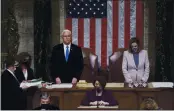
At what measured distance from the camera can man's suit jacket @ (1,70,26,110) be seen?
364 inches

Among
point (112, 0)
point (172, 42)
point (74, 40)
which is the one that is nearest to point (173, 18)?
point (172, 42)

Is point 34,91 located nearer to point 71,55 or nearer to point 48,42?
point 71,55

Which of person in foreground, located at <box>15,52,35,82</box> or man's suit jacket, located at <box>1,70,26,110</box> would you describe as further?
person in foreground, located at <box>15,52,35,82</box>

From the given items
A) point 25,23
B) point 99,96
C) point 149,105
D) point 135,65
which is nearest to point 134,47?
point 135,65

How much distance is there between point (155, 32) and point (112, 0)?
1.34m

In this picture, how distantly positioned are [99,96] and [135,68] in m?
1.21

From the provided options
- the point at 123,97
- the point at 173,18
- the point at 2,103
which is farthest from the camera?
the point at 173,18

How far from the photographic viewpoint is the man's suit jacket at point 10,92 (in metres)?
9.24

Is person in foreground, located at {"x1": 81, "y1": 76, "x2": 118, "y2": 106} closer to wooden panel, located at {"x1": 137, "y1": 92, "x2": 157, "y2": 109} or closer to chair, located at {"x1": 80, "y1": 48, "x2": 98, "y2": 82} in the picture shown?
wooden panel, located at {"x1": 137, "y1": 92, "x2": 157, "y2": 109}

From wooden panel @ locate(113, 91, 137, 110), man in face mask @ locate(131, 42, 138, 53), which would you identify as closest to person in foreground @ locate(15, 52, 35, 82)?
wooden panel @ locate(113, 91, 137, 110)

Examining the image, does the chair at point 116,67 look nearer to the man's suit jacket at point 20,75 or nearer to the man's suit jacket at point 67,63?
the man's suit jacket at point 67,63

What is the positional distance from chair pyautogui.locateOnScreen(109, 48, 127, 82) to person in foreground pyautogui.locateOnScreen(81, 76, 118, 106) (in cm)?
Answer: 253

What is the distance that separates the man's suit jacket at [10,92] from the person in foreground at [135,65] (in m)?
2.07

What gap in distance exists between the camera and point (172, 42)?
13.2m
